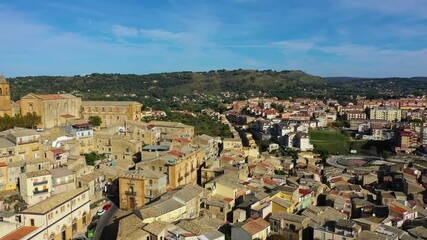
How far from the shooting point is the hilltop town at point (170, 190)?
23203 mm

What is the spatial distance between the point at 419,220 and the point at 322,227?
290 inches

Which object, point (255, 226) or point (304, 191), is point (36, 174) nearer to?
point (255, 226)

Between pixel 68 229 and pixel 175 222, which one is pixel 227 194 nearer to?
pixel 175 222

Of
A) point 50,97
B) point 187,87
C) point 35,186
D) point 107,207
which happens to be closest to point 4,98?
point 50,97

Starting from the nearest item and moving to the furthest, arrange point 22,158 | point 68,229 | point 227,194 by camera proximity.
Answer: point 68,229 → point 227,194 → point 22,158

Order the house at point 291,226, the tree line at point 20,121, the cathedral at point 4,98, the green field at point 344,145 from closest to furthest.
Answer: the house at point 291,226 < the tree line at point 20,121 < the cathedral at point 4,98 < the green field at point 344,145

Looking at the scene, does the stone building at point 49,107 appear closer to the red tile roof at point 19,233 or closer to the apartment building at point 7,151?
the apartment building at point 7,151

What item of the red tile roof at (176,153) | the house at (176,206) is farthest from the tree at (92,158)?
the house at (176,206)

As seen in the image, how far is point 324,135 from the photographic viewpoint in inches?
2911

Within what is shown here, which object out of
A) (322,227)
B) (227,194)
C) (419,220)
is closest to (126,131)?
(227,194)

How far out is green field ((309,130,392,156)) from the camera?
213 feet

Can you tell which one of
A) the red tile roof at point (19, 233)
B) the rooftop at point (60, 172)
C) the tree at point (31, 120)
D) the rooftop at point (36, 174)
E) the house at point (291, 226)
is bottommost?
the house at point (291, 226)

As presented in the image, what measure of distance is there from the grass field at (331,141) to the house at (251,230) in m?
41.7

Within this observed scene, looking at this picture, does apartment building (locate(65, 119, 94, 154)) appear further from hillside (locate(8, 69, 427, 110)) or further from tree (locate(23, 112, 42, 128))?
hillside (locate(8, 69, 427, 110))
